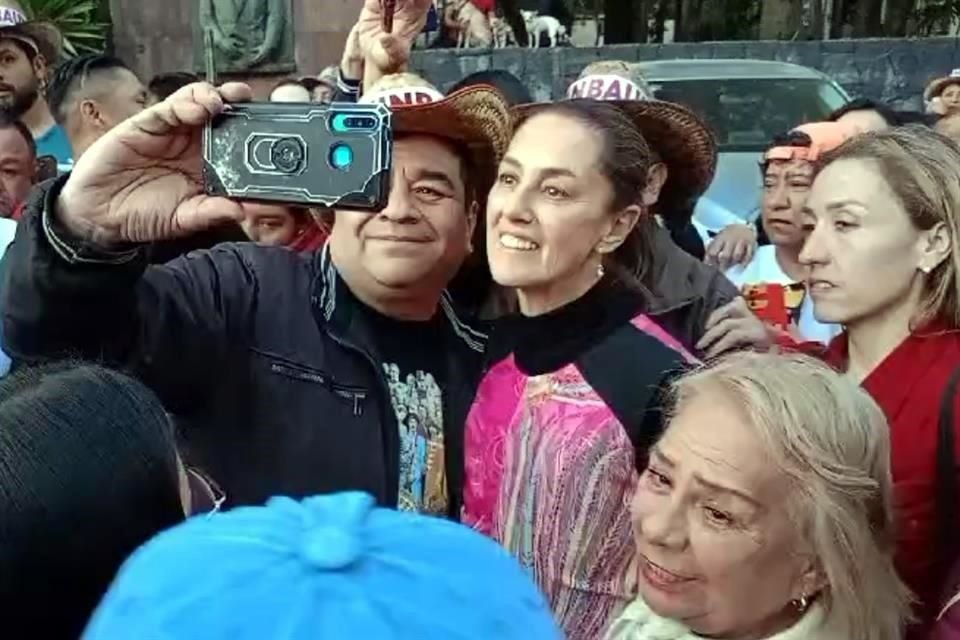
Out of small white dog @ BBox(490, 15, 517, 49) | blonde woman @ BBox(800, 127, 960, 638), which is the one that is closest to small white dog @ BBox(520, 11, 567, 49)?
small white dog @ BBox(490, 15, 517, 49)

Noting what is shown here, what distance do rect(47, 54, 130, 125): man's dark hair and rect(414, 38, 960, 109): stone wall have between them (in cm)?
721

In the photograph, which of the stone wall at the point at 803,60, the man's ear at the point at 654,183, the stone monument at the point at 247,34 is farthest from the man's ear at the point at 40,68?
the stone wall at the point at 803,60

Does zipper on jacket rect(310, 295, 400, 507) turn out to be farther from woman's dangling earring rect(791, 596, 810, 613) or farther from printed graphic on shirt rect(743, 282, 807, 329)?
printed graphic on shirt rect(743, 282, 807, 329)

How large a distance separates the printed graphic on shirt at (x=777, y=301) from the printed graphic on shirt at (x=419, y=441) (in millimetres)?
1316

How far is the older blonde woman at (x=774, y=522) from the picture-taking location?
1.66 metres

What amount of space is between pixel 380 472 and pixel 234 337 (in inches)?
12.3

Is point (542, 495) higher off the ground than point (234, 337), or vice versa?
point (234, 337)

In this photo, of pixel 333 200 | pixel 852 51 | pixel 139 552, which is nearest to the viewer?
pixel 139 552

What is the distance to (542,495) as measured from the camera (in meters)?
1.93

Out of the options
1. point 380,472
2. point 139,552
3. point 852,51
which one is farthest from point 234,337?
point 852,51

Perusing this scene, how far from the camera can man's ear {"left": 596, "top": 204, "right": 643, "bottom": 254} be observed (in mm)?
2135

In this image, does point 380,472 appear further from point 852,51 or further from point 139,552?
point 852,51

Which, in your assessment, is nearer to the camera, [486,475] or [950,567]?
[950,567]

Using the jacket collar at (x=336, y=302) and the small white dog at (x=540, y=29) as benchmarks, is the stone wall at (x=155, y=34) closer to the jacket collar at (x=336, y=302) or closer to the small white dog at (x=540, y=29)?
the small white dog at (x=540, y=29)
